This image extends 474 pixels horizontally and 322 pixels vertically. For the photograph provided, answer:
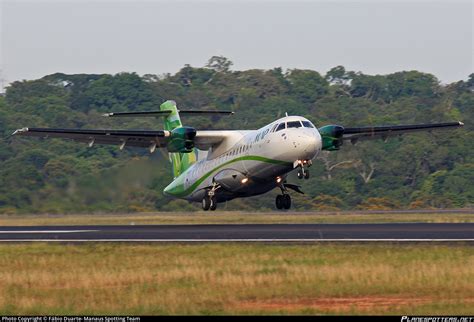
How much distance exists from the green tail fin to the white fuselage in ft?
4.68

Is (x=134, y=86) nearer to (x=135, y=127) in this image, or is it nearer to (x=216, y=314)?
(x=135, y=127)

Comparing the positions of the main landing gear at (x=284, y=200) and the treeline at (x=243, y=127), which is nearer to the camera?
the main landing gear at (x=284, y=200)

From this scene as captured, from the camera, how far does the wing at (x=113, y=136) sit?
40656mm

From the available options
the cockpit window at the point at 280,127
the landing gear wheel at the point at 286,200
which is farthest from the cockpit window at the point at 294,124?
the landing gear wheel at the point at 286,200

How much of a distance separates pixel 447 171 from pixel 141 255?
53361 millimetres

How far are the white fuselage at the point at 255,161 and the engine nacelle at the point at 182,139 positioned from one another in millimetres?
1956

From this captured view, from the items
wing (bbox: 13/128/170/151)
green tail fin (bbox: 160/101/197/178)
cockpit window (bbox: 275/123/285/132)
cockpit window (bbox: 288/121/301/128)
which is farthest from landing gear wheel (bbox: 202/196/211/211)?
cockpit window (bbox: 288/121/301/128)

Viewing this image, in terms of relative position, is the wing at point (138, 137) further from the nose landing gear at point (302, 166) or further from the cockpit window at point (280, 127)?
the nose landing gear at point (302, 166)

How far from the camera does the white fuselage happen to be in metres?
36.8

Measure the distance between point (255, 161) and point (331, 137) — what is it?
3913mm

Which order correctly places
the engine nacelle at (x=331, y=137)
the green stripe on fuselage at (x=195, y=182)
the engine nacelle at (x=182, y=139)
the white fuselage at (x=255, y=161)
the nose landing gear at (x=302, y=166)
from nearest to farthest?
1. the white fuselage at (x=255, y=161)
2. the nose landing gear at (x=302, y=166)
3. the green stripe on fuselage at (x=195, y=182)
4. the engine nacelle at (x=331, y=137)
5. the engine nacelle at (x=182, y=139)

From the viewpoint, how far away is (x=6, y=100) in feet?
417

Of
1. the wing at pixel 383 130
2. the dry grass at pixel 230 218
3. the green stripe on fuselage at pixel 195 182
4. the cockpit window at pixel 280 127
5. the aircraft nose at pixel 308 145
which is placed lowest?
the dry grass at pixel 230 218

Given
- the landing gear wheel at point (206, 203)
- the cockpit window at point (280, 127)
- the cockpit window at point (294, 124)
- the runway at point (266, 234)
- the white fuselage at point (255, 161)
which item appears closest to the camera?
the runway at point (266, 234)
